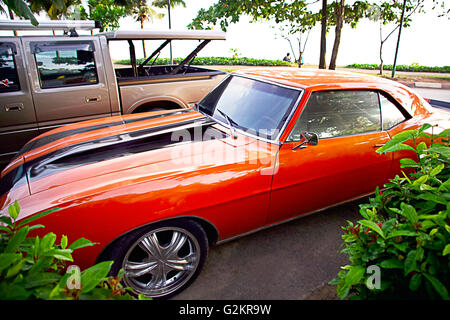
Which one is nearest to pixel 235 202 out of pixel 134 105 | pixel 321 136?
pixel 321 136

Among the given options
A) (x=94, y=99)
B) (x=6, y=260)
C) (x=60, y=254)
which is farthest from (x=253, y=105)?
(x=94, y=99)

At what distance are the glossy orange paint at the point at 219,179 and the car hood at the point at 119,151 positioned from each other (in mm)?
15

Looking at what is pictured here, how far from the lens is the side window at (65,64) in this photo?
4.39m

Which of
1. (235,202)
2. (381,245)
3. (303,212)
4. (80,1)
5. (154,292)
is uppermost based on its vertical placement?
(80,1)

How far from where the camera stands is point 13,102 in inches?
167

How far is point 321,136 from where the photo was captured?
113 inches

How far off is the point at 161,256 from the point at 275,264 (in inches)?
43.7

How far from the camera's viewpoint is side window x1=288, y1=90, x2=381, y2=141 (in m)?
2.82

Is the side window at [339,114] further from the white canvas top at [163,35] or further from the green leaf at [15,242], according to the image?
the white canvas top at [163,35]

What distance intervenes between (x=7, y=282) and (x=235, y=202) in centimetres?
173

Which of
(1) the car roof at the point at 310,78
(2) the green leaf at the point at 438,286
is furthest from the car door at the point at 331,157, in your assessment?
(2) the green leaf at the point at 438,286

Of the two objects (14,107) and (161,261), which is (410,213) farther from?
(14,107)

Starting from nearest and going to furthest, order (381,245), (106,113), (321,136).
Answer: (381,245) → (321,136) → (106,113)
